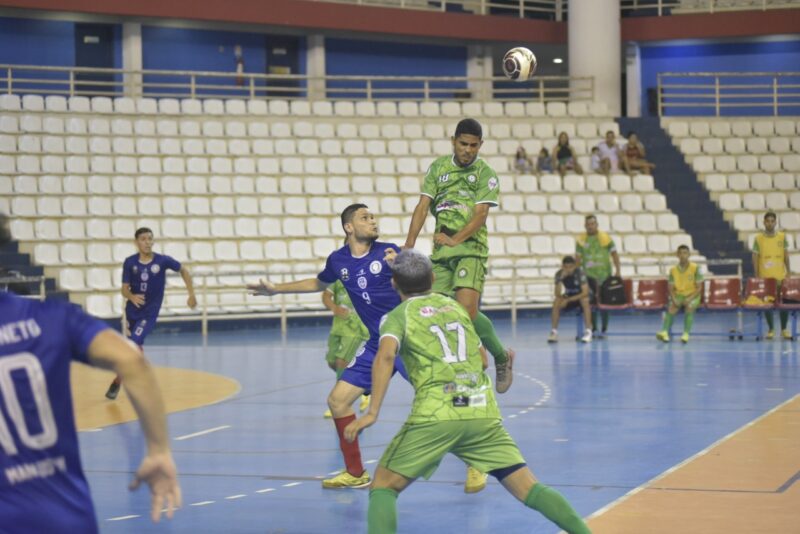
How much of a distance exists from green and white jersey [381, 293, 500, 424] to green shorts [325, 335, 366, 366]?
463cm

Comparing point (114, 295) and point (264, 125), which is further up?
point (264, 125)

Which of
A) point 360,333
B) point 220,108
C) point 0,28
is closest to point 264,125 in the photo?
point 220,108

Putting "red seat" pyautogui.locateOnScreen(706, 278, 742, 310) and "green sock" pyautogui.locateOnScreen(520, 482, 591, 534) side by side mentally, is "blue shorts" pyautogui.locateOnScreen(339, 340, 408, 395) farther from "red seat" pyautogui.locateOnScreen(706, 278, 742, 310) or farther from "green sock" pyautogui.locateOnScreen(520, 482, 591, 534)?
"red seat" pyautogui.locateOnScreen(706, 278, 742, 310)

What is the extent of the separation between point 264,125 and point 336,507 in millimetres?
19778

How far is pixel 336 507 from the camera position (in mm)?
7746

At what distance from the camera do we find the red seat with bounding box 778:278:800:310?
1924 cm

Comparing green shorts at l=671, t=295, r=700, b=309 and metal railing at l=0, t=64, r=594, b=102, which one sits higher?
metal railing at l=0, t=64, r=594, b=102

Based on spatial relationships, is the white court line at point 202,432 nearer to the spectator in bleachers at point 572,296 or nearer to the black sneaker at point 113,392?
the black sneaker at point 113,392

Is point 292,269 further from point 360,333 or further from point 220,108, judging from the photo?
point 360,333

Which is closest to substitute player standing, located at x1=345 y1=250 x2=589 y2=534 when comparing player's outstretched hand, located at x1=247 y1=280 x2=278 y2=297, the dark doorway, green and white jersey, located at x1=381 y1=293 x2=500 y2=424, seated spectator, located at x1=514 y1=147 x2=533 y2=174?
green and white jersey, located at x1=381 y1=293 x2=500 y2=424

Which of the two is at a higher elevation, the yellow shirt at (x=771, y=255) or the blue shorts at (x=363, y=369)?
the yellow shirt at (x=771, y=255)

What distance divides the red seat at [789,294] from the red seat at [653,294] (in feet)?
5.78

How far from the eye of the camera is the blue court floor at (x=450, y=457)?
7.56 metres

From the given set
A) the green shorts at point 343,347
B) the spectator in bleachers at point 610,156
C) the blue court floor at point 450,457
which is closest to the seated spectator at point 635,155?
the spectator in bleachers at point 610,156
